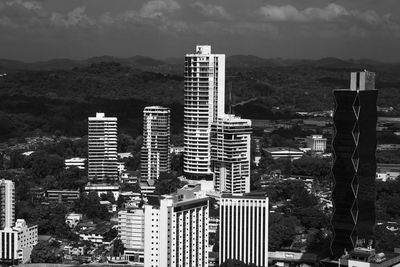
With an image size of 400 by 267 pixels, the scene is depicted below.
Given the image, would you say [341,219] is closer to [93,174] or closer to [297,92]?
[93,174]

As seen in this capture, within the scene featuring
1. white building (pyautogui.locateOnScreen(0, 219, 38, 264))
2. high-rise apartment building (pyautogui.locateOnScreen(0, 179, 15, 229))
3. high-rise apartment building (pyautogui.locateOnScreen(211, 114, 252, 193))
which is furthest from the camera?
high-rise apartment building (pyautogui.locateOnScreen(211, 114, 252, 193))

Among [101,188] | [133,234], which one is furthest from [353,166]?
[101,188]

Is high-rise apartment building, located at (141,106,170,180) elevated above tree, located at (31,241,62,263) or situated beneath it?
elevated above

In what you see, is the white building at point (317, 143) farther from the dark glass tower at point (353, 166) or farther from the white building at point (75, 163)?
the dark glass tower at point (353, 166)

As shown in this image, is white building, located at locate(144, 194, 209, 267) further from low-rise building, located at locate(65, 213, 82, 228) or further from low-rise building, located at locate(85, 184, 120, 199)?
low-rise building, located at locate(85, 184, 120, 199)

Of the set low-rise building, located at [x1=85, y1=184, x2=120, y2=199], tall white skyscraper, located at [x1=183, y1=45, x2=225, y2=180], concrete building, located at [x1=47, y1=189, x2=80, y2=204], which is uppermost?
tall white skyscraper, located at [x1=183, y1=45, x2=225, y2=180]

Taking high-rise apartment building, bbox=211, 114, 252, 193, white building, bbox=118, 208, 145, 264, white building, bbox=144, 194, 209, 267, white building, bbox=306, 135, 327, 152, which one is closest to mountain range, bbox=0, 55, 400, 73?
white building, bbox=306, 135, 327, 152

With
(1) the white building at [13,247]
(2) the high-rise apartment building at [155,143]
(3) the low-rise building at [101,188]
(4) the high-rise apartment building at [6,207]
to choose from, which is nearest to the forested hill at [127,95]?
(2) the high-rise apartment building at [155,143]

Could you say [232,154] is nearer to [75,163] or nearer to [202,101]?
[202,101]
